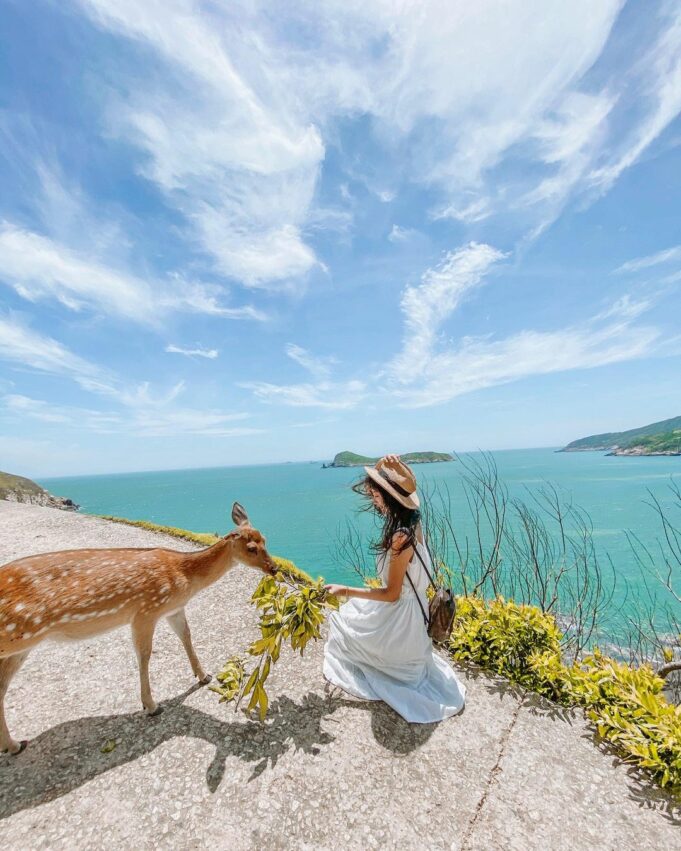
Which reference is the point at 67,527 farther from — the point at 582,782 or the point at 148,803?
the point at 582,782

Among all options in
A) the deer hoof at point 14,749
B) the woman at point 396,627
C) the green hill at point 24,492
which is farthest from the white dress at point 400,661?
the green hill at point 24,492

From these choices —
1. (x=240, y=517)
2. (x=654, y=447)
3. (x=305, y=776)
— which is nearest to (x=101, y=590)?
(x=240, y=517)

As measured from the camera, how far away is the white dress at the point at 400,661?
378cm

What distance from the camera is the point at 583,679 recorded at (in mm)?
3926

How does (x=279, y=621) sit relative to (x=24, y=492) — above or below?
below

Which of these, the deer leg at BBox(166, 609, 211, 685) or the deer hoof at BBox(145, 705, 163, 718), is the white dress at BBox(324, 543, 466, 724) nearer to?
the deer leg at BBox(166, 609, 211, 685)

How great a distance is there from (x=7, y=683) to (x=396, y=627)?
3408mm

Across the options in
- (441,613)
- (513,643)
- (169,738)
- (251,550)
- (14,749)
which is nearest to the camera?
(14,749)

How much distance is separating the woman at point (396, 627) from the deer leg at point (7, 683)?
2.68 metres

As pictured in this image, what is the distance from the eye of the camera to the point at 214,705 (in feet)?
12.8

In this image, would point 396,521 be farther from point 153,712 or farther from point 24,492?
point 24,492

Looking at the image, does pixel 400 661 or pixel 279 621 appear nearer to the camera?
pixel 279 621

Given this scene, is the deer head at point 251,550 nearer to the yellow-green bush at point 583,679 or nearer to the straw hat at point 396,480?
the straw hat at point 396,480

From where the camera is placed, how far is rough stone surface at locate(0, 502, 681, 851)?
2.65 metres
